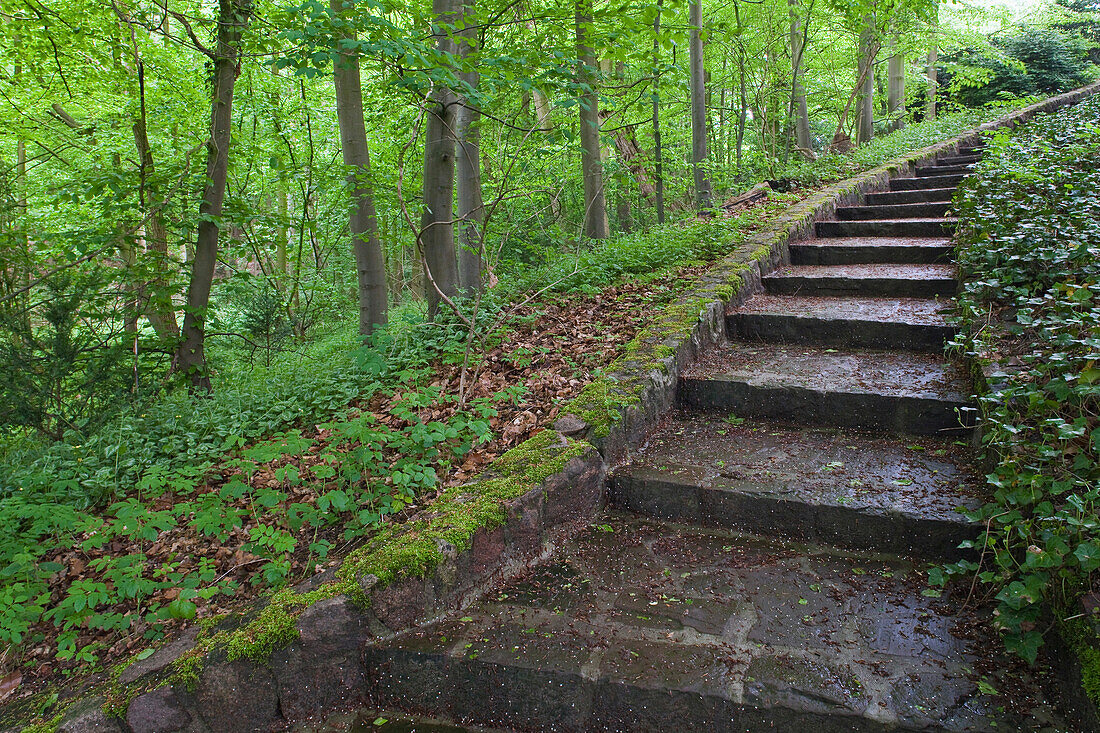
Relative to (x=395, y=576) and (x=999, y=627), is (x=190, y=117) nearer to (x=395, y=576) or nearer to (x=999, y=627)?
(x=395, y=576)

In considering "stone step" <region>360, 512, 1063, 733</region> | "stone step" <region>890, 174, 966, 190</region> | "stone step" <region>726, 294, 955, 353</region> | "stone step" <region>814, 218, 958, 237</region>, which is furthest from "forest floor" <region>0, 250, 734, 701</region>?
"stone step" <region>890, 174, 966, 190</region>

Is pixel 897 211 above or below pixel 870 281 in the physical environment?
above

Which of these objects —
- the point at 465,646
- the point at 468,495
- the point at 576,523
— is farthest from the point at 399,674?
the point at 576,523

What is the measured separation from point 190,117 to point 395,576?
7.76 m

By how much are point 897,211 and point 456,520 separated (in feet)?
22.4

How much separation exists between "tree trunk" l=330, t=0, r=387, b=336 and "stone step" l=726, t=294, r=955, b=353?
3.26 metres

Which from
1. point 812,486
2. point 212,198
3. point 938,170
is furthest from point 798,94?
point 812,486

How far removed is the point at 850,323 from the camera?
14.0 ft

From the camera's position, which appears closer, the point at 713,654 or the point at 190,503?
Result: the point at 713,654

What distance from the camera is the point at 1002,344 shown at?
3156 mm

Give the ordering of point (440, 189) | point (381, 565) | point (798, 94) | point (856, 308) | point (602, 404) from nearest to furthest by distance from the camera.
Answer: point (381, 565), point (602, 404), point (856, 308), point (440, 189), point (798, 94)

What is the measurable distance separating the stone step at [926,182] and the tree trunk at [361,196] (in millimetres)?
7489

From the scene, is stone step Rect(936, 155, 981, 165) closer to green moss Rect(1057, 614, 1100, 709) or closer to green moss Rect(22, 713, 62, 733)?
green moss Rect(1057, 614, 1100, 709)

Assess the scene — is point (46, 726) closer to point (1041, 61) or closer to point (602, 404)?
point (602, 404)
